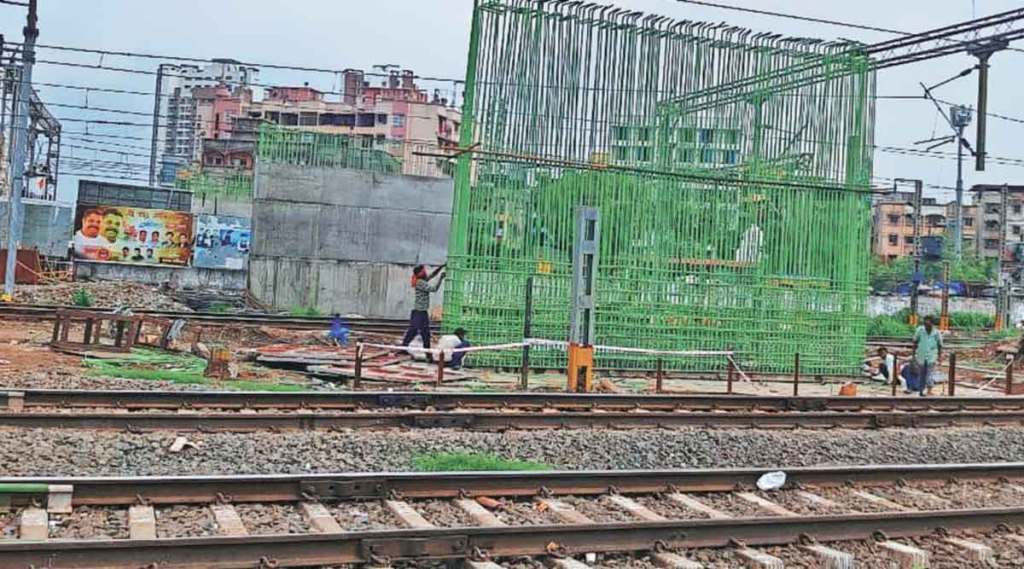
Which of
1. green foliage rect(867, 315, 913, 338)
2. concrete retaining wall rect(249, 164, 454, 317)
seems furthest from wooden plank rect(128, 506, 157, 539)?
green foliage rect(867, 315, 913, 338)

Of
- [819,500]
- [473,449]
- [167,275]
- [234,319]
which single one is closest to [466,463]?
[473,449]

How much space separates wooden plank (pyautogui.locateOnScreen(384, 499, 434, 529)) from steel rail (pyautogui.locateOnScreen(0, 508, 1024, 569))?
1.75ft

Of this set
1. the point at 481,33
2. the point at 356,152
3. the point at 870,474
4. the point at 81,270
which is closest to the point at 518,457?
the point at 870,474

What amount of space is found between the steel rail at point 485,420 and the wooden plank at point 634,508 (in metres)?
3.81

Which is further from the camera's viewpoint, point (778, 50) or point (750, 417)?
point (778, 50)

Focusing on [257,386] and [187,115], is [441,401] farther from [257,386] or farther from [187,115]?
[187,115]

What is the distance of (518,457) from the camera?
11.2 metres

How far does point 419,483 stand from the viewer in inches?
336

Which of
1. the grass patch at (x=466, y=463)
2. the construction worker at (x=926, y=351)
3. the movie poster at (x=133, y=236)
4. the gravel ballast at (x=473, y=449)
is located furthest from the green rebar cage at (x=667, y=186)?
the movie poster at (x=133, y=236)

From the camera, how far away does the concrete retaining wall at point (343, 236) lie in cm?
3572

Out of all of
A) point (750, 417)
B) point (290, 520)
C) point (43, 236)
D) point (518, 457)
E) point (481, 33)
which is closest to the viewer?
point (290, 520)

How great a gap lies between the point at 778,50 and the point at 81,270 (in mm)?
29402

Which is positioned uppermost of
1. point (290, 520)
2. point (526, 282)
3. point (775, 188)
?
point (775, 188)

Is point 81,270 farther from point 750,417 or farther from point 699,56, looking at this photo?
point 750,417
